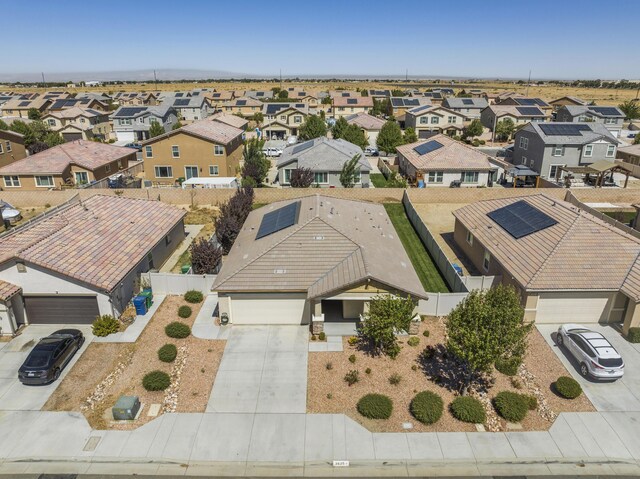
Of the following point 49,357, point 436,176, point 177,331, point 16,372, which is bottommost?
point 16,372

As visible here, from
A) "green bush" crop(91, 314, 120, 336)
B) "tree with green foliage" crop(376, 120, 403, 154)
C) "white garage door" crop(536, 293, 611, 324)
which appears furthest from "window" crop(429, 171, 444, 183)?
"green bush" crop(91, 314, 120, 336)

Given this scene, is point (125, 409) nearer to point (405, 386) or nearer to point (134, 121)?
point (405, 386)

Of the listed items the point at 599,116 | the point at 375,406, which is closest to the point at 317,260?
the point at 375,406

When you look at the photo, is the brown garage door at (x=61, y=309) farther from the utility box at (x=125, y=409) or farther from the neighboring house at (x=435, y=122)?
the neighboring house at (x=435, y=122)

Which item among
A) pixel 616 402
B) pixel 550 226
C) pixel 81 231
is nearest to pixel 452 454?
pixel 616 402

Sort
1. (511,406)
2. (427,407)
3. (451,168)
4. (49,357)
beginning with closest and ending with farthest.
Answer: (427,407) < (511,406) < (49,357) < (451,168)

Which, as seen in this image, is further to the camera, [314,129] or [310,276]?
[314,129]
